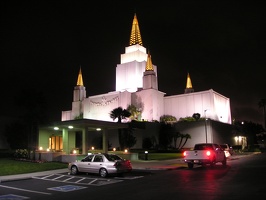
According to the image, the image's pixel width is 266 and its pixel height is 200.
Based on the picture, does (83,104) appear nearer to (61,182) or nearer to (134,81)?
(134,81)

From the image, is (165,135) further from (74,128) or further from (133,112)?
(74,128)

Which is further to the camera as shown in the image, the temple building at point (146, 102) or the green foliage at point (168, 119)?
the green foliage at point (168, 119)

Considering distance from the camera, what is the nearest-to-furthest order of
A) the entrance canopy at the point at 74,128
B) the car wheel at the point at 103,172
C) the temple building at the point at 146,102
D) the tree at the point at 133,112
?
the car wheel at the point at 103,172
the entrance canopy at the point at 74,128
the temple building at the point at 146,102
the tree at the point at 133,112

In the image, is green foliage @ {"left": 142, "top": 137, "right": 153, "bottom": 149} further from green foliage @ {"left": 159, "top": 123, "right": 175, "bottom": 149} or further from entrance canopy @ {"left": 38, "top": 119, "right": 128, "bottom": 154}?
entrance canopy @ {"left": 38, "top": 119, "right": 128, "bottom": 154}

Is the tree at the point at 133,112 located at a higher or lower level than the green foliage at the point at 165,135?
higher

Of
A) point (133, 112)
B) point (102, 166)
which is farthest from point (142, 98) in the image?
point (102, 166)

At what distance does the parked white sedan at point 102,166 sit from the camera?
17.7 meters

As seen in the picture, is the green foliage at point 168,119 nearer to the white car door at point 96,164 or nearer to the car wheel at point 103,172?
the white car door at point 96,164

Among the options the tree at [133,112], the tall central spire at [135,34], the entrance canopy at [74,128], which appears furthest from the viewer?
the tall central spire at [135,34]

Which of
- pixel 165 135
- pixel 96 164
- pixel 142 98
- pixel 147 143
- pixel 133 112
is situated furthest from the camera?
A: pixel 142 98

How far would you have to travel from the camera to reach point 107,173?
58.1 ft

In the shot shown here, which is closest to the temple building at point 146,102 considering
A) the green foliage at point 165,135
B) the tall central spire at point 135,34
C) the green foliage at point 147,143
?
the tall central spire at point 135,34

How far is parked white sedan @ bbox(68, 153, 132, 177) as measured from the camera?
17.7 m

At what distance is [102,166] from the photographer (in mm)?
17969
